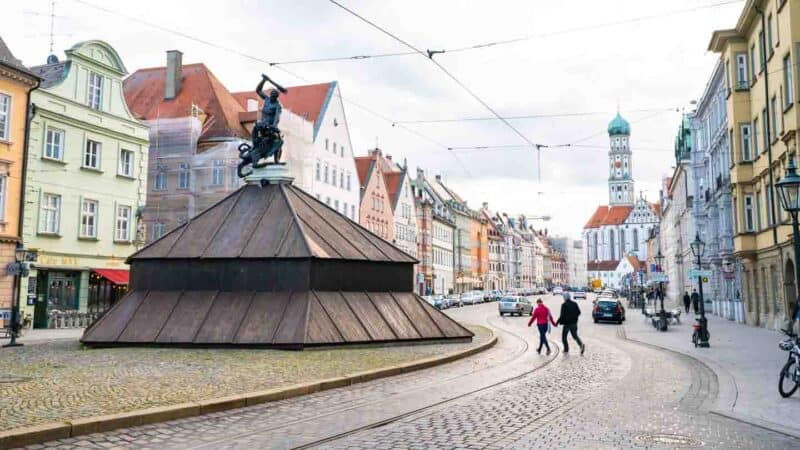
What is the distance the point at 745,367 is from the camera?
668 inches

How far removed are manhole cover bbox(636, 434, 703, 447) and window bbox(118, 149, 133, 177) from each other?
3372cm

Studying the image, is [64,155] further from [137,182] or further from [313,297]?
[313,297]

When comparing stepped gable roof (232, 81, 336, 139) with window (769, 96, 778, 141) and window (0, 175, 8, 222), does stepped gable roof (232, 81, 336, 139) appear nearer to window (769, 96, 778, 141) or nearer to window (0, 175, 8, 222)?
window (0, 175, 8, 222)

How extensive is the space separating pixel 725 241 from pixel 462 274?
227 ft

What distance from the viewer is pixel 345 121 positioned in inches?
2616

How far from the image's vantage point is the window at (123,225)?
1448 inches

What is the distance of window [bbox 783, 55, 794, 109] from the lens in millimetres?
25784

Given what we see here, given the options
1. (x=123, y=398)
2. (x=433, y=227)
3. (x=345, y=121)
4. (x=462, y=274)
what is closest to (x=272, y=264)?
(x=123, y=398)

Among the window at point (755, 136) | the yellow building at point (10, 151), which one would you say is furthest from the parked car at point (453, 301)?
the yellow building at point (10, 151)

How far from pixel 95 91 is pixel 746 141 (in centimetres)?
3221

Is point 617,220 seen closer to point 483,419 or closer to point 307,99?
point 307,99

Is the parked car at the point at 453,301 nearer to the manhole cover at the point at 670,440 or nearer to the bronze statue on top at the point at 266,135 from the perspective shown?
the bronze statue on top at the point at 266,135

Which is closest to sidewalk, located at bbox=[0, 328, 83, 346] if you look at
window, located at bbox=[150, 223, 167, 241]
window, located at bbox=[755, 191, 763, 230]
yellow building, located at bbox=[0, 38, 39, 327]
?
yellow building, located at bbox=[0, 38, 39, 327]

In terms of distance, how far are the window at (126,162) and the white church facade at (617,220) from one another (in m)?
148
